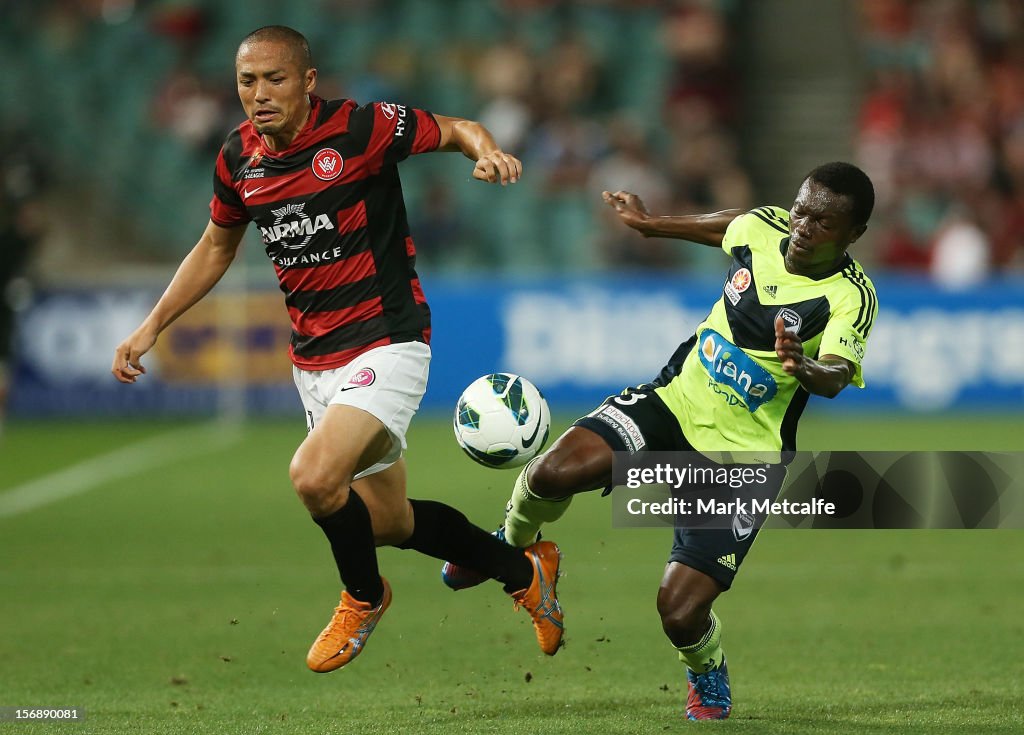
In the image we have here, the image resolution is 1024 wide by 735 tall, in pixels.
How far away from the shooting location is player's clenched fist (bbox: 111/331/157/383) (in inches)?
232

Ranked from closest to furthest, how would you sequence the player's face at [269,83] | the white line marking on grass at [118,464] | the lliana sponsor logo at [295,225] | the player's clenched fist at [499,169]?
1. the player's clenched fist at [499,169]
2. the player's face at [269,83]
3. the lliana sponsor logo at [295,225]
4. the white line marking on grass at [118,464]

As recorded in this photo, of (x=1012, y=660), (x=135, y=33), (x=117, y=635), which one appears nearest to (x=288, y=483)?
(x=117, y=635)

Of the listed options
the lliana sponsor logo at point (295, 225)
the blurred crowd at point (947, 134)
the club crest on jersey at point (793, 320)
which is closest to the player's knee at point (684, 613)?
the club crest on jersey at point (793, 320)

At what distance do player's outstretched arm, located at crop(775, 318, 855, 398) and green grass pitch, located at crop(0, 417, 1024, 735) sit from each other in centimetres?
118

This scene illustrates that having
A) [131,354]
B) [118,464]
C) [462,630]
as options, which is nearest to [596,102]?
[118,464]

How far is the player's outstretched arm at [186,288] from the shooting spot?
19.4ft

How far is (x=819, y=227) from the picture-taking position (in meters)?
5.38

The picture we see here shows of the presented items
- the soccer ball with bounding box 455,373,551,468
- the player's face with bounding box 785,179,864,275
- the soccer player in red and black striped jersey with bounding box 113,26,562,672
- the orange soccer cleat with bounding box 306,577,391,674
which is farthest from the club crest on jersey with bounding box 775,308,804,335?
the orange soccer cleat with bounding box 306,577,391,674

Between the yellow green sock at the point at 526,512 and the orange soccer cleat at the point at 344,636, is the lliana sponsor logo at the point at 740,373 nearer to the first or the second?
the yellow green sock at the point at 526,512

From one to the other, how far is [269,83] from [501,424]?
148 centimetres

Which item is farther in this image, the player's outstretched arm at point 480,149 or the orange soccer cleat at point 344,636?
the orange soccer cleat at point 344,636

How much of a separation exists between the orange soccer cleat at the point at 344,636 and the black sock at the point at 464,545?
14.7 inches

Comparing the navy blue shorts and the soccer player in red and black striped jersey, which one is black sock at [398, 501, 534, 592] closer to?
the soccer player in red and black striped jersey

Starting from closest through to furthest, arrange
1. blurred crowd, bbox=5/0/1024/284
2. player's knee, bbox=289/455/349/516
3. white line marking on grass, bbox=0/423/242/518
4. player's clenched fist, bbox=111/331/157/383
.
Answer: player's knee, bbox=289/455/349/516 → player's clenched fist, bbox=111/331/157/383 → white line marking on grass, bbox=0/423/242/518 → blurred crowd, bbox=5/0/1024/284
